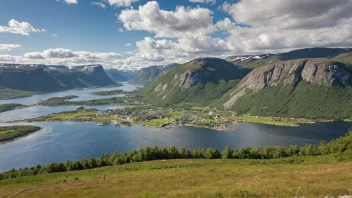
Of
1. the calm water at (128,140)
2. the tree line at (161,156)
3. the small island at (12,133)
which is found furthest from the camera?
the small island at (12,133)

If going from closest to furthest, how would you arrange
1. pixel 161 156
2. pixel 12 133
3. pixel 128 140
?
pixel 161 156 → pixel 128 140 → pixel 12 133

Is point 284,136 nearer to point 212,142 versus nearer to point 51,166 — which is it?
point 212,142

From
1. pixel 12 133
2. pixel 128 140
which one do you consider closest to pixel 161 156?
pixel 128 140

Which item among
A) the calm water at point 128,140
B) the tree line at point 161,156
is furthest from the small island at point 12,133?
the tree line at point 161,156

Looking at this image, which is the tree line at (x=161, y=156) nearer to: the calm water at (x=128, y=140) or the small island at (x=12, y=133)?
the calm water at (x=128, y=140)

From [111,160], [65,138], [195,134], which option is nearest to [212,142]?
[195,134]

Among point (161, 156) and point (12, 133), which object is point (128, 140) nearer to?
point (161, 156)

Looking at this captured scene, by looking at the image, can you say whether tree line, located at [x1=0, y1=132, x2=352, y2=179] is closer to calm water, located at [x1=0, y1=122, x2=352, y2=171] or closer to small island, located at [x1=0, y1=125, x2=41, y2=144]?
calm water, located at [x1=0, y1=122, x2=352, y2=171]

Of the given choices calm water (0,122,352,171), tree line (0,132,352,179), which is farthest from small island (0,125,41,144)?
tree line (0,132,352,179)
